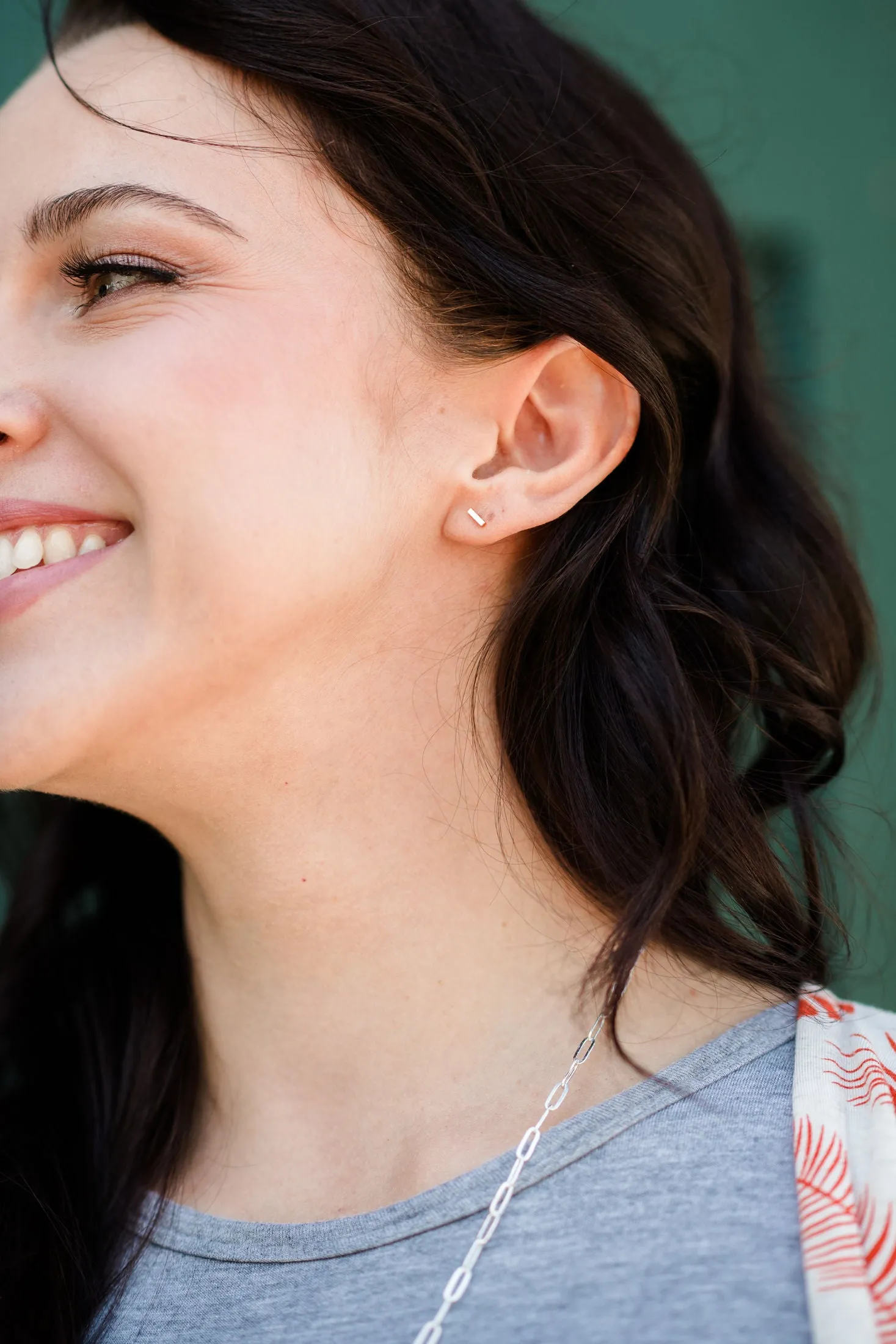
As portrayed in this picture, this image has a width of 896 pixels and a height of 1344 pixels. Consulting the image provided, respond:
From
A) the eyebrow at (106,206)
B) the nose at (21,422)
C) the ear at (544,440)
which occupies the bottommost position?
the ear at (544,440)

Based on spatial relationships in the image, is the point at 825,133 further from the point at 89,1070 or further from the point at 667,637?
the point at 89,1070

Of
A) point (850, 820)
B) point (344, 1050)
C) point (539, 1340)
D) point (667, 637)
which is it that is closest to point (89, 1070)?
point (344, 1050)

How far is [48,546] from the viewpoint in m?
1.50

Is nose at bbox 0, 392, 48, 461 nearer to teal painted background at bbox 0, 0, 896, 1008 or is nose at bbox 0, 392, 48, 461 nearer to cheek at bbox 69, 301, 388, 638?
cheek at bbox 69, 301, 388, 638

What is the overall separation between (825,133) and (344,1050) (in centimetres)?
231

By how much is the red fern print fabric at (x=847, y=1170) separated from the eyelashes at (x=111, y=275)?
119 cm

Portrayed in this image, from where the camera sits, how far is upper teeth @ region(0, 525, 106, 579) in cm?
149

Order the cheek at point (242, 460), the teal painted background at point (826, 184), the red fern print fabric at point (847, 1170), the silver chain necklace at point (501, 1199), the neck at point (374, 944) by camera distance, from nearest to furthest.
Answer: the red fern print fabric at point (847, 1170)
the silver chain necklace at point (501, 1199)
the cheek at point (242, 460)
the neck at point (374, 944)
the teal painted background at point (826, 184)

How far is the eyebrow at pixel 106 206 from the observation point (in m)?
1.46

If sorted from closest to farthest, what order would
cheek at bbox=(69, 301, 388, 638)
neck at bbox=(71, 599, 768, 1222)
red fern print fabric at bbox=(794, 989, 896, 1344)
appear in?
red fern print fabric at bbox=(794, 989, 896, 1344) → cheek at bbox=(69, 301, 388, 638) → neck at bbox=(71, 599, 768, 1222)

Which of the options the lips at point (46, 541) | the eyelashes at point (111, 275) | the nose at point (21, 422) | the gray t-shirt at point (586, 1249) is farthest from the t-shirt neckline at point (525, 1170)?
the eyelashes at point (111, 275)

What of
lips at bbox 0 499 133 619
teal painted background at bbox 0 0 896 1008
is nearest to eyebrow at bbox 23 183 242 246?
lips at bbox 0 499 133 619

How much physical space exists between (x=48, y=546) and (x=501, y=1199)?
0.93m

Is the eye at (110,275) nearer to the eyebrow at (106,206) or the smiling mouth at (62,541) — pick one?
the eyebrow at (106,206)
